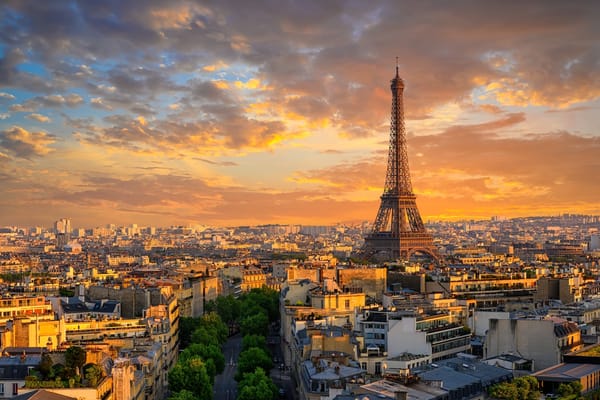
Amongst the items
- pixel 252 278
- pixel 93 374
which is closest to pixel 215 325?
pixel 93 374

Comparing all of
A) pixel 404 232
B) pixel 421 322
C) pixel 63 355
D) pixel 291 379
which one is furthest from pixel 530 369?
pixel 404 232

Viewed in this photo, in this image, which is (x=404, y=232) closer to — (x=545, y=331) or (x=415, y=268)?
(x=415, y=268)

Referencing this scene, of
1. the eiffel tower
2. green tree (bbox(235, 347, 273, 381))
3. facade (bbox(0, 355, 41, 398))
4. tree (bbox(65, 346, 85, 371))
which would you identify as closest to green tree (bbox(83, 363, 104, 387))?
tree (bbox(65, 346, 85, 371))

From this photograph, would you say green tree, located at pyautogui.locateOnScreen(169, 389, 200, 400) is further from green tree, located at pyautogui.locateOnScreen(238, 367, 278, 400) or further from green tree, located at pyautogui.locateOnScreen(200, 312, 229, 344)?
green tree, located at pyautogui.locateOnScreen(200, 312, 229, 344)

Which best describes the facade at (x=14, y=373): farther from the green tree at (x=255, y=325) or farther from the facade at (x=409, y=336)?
the green tree at (x=255, y=325)

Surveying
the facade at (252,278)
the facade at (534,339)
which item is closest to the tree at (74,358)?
the facade at (534,339)

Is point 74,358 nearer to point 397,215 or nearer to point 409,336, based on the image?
point 409,336
